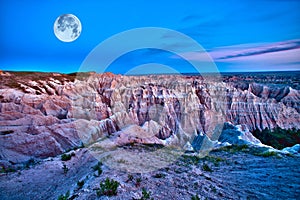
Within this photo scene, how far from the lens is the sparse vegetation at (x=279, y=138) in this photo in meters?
26.3

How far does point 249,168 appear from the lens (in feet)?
23.7

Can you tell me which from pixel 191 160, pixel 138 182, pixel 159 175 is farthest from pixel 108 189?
pixel 191 160

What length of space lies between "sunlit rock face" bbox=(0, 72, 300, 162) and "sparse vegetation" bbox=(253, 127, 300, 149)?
A: 10.7 ft

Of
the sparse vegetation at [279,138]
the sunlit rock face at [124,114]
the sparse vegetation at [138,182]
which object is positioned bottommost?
the sparse vegetation at [279,138]

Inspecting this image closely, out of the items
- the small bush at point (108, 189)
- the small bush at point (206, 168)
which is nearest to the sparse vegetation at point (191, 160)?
the small bush at point (206, 168)

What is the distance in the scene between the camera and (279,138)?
90.8 ft

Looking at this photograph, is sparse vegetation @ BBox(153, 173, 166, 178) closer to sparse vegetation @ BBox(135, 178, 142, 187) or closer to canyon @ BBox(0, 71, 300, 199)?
canyon @ BBox(0, 71, 300, 199)

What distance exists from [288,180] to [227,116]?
98.3 feet

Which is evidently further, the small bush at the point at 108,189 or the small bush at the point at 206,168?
the small bush at the point at 206,168

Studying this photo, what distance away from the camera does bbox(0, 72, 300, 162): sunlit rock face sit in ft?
42.0

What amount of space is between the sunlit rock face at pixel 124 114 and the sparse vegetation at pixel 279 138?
328 cm

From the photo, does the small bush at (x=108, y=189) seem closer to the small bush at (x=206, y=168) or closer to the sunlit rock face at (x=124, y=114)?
the small bush at (x=206, y=168)

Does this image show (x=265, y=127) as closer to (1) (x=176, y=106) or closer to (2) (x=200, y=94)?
(2) (x=200, y=94)

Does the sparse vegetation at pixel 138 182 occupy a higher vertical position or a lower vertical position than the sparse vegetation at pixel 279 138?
higher
